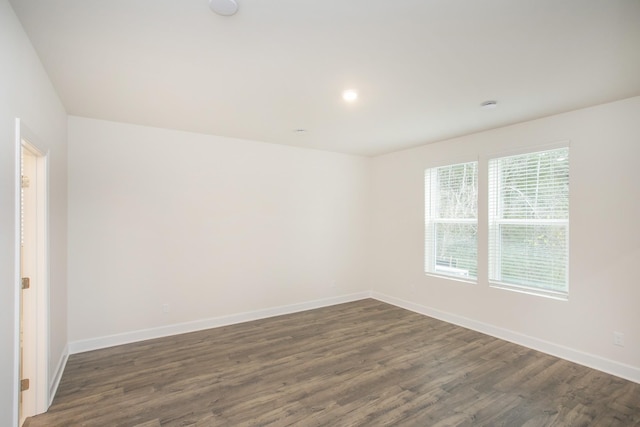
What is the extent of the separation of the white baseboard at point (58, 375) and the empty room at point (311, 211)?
3cm

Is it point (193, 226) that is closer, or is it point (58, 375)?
point (58, 375)

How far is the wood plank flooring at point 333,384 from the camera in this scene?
93.2 inches

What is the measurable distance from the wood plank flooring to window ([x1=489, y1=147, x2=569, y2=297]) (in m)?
0.82

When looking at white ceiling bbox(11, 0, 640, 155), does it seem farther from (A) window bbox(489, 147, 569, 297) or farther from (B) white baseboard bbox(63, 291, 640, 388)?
(B) white baseboard bbox(63, 291, 640, 388)

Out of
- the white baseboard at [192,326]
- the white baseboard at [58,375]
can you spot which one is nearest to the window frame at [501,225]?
the white baseboard at [192,326]

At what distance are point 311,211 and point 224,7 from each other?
3722mm

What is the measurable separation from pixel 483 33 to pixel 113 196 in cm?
394

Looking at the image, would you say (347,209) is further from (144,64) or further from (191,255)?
(144,64)

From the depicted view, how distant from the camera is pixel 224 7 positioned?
166cm

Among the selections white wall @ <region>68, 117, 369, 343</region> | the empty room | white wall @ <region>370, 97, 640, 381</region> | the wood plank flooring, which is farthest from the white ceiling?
the wood plank flooring

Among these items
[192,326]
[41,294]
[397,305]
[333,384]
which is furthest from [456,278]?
[41,294]

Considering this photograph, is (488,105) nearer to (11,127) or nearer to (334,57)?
(334,57)

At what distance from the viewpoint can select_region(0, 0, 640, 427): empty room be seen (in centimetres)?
188

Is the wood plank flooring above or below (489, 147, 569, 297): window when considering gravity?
below
